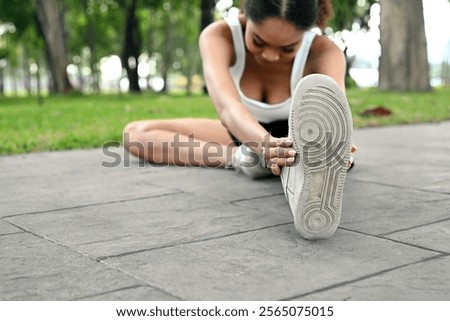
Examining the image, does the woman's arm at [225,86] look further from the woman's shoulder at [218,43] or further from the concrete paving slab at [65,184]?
the concrete paving slab at [65,184]

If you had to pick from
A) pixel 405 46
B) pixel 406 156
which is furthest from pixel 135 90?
pixel 406 156

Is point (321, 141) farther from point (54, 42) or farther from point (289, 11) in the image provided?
point (54, 42)

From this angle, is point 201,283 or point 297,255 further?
point 297,255

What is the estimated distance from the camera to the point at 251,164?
11.6 feet

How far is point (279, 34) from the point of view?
288 centimetres

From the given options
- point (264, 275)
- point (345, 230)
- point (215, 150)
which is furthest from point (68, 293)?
point (215, 150)

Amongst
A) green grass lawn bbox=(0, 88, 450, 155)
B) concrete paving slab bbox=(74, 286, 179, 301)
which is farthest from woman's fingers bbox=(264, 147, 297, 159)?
green grass lawn bbox=(0, 88, 450, 155)

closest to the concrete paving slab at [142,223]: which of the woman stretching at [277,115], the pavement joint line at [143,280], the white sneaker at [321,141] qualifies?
the pavement joint line at [143,280]

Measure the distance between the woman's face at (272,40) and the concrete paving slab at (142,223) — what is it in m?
0.74

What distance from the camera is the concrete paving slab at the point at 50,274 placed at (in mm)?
1781

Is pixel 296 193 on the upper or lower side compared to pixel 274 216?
upper
